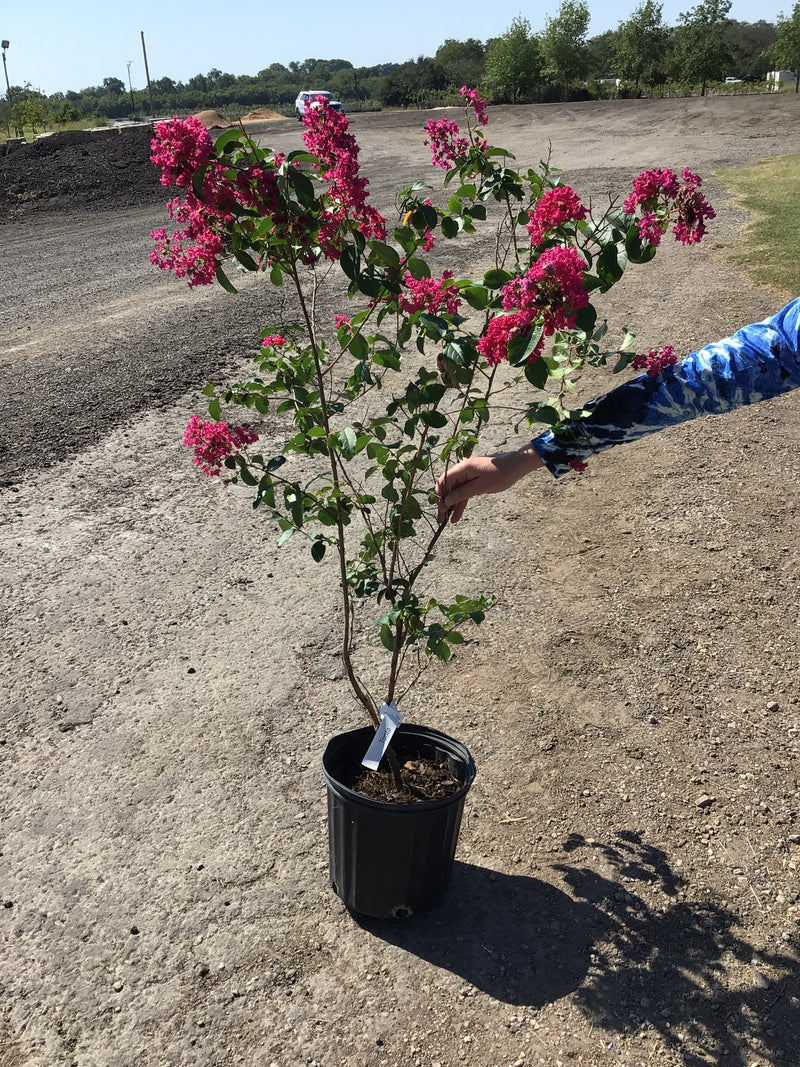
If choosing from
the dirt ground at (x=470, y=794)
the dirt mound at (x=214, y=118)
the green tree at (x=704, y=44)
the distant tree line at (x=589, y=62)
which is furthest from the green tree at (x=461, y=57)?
the dirt ground at (x=470, y=794)

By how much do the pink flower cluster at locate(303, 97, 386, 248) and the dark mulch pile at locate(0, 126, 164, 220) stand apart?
14.1 meters

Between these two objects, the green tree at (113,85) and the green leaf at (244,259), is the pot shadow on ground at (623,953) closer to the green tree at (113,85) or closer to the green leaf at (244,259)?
the green leaf at (244,259)

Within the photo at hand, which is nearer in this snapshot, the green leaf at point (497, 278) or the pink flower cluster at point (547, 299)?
the pink flower cluster at point (547, 299)

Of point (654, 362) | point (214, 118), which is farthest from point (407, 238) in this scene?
point (214, 118)

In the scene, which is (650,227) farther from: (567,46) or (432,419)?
(567,46)

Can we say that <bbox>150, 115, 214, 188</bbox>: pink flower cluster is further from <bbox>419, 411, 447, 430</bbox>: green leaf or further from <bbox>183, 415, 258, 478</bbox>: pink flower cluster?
<bbox>419, 411, 447, 430</bbox>: green leaf

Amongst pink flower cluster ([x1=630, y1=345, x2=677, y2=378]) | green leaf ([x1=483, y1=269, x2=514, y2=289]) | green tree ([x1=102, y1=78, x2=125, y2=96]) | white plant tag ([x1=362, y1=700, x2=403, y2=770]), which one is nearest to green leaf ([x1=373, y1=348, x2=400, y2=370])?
green leaf ([x1=483, y1=269, x2=514, y2=289])

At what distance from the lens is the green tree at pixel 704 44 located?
1869 inches

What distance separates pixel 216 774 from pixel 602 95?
50767 millimetres

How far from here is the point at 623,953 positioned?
228cm

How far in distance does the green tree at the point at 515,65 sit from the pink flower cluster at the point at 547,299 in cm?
5277

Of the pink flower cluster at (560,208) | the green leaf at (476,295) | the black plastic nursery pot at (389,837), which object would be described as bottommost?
the black plastic nursery pot at (389,837)

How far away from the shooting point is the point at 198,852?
2594 mm

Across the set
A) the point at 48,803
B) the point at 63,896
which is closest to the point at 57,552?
the point at 48,803
